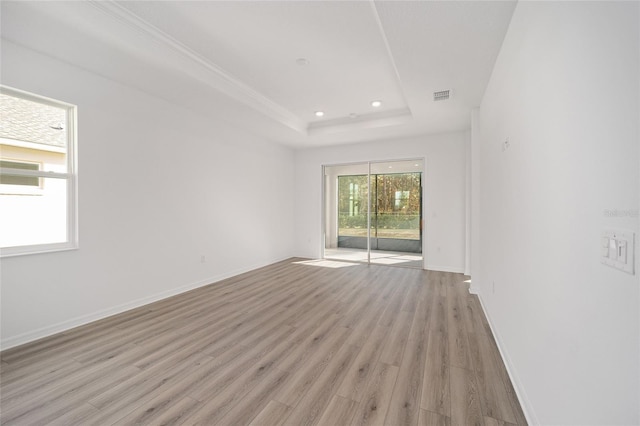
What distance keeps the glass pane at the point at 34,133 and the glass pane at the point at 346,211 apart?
477 cm

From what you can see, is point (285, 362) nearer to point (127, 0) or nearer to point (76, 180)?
point (76, 180)

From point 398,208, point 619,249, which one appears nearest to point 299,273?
point 398,208

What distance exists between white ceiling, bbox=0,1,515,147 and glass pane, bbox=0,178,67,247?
4.32 ft

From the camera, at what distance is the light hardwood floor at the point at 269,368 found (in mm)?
1633

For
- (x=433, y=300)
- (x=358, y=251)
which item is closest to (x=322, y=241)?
(x=358, y=251)

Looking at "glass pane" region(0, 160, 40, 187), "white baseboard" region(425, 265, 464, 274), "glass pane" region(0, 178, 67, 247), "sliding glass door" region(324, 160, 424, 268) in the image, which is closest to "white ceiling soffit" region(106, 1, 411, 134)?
"glass pane" region(0, 160, 40, 187)

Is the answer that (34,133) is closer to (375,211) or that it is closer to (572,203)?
(572,203)

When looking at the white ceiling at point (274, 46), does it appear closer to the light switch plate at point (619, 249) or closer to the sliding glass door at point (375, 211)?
the light switch plate at point (619, 249)

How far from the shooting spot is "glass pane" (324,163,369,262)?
21.2ft

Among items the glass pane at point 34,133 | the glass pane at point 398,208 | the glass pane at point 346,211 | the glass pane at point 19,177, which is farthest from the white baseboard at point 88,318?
the glass pane at point 398,208

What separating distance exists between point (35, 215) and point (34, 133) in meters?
0.80

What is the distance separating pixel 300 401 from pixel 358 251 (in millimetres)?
5582

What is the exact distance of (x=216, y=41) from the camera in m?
→ 2.71

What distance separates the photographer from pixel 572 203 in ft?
3.59
